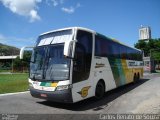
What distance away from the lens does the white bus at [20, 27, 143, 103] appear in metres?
8.14

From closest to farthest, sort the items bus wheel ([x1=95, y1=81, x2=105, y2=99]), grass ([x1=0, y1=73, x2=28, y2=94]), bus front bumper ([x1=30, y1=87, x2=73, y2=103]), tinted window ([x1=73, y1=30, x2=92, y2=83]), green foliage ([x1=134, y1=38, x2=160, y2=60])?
1. bus front bumper ([x1=30, y1=87, x2=73, y2=103])
2. tinted window ([x1=73, y1=30, x2=92, y2=83])
3. bus wheel ([x1=95, y1=81, x2=105, y2=99])
4. grass ([x1=0, y1=73, x2=28, y2=94])
5. green foliage ([x1=134, y1=38, x2=160, y2=60])

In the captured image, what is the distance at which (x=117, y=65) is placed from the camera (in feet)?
43.8

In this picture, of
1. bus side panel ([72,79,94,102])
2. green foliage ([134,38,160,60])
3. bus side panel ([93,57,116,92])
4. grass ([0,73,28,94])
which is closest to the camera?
bus side panel ([72,79,94,102])

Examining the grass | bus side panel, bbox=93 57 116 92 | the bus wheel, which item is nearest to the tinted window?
bus side panel, bbox=93 57 116 92

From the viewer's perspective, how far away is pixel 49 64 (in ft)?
28.2

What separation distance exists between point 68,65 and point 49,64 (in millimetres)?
928

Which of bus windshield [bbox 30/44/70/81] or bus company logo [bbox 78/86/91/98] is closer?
bus windshield [bbox 30/44/70/81]

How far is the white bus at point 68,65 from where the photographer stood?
8.14m

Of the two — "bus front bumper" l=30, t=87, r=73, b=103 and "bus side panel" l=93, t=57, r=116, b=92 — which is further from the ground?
"bus side panel" l=93, t=57, r=116, b=92

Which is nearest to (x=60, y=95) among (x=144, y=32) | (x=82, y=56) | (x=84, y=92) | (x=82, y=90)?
(x=82, y=90)

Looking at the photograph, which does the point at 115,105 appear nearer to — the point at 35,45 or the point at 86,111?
the point at 86,111

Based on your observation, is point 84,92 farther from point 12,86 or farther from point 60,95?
point 12,86

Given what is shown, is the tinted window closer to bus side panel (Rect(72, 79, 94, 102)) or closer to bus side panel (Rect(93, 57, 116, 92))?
bus side panel (Rect(72, 79, 94, 102))

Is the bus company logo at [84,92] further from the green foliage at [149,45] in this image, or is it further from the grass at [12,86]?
the green foliage at [149,45]
